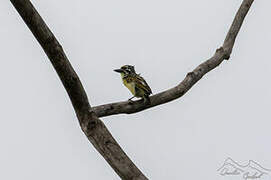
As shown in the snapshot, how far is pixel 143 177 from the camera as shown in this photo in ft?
12.3

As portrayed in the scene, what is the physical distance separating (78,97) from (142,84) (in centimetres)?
150

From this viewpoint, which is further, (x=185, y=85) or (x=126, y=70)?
(x=126, y=70)

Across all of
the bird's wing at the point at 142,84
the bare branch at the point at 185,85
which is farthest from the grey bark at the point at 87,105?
the bird's wing at the point at 142,84

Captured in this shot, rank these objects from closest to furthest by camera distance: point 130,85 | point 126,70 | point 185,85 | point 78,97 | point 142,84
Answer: point 78,97 < point 185,85 < point 142,84 < point 130,85 < point 126,70

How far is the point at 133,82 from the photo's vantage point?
→ 5.34 metres

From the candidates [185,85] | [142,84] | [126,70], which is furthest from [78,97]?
[126,70]

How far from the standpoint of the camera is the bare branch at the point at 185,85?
4.29 m

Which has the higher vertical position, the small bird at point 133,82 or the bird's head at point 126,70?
the bird's head at point 126,70

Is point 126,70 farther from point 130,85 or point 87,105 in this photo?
point 87,105

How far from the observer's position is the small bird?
16.5ft

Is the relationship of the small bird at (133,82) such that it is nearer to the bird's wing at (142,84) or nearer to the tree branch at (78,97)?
the bird's wing at (142,84)

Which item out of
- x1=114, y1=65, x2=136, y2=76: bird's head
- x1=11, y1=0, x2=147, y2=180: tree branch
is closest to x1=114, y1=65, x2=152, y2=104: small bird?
x1=114, y1=65, x2=136, y2=76: bird's head

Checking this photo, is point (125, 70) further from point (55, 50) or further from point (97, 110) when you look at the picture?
point (55, 50)

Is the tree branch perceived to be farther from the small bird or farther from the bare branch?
the small bird
